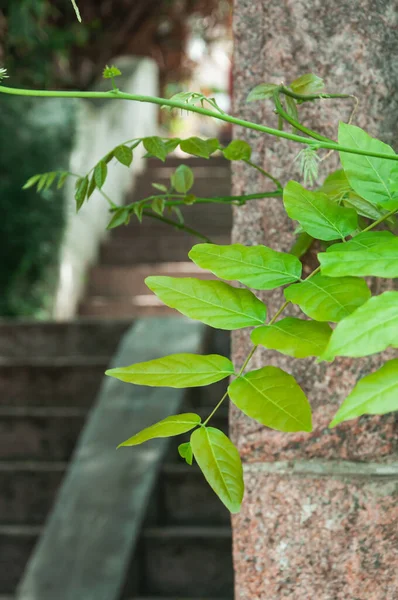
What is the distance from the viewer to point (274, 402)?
67 cm

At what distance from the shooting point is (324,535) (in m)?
1.05

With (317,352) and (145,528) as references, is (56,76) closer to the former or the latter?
(145,528)

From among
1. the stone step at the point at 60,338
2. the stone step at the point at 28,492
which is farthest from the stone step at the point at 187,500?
the stone step at the point at 60,338

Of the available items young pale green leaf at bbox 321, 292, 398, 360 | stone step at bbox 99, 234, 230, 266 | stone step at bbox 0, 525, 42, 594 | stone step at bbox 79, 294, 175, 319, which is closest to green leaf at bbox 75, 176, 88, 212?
young pale green leaf at bbox 321, 292, 398, 360

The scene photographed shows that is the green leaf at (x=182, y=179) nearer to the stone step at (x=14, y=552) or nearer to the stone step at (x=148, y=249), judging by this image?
the stone step at (x=14, y=552)

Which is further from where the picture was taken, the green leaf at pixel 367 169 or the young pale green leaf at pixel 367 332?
the green leaf at pixel 367 169

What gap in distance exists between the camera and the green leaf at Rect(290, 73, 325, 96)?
877mm

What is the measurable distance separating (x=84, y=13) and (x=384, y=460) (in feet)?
26.5

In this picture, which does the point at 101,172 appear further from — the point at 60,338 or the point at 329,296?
the point at 60,338

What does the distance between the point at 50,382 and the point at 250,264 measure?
3283mm

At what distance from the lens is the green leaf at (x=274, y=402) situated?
67 cm

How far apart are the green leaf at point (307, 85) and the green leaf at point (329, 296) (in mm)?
256

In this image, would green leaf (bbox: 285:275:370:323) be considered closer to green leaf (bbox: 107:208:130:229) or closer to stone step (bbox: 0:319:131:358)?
green leaf (bbox: 107:208:130:229)

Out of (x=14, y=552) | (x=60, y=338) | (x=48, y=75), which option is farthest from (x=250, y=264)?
(x=48, y=75)
